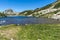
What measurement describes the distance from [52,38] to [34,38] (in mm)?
3251

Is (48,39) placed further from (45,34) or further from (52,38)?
(45,34)

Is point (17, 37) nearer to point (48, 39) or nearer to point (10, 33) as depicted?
point (10, 33)

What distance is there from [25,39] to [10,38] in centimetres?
293

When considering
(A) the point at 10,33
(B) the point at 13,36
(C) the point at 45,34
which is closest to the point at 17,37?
(B) the point at 13,36

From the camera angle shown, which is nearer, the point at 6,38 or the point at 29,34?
the point at 6,38

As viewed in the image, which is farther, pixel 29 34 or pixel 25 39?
pixel 29 34

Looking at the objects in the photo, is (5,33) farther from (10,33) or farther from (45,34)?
(45,34)

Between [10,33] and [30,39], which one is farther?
[10,33]

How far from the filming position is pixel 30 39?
31.9m

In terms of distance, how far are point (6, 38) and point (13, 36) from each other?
5.55ft

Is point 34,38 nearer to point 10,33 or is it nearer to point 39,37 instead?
point 39,37

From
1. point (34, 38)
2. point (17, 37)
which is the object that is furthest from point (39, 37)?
point (17, 37)

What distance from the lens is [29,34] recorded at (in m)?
35.1

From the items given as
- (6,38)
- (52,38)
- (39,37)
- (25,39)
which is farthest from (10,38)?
(52,38)
